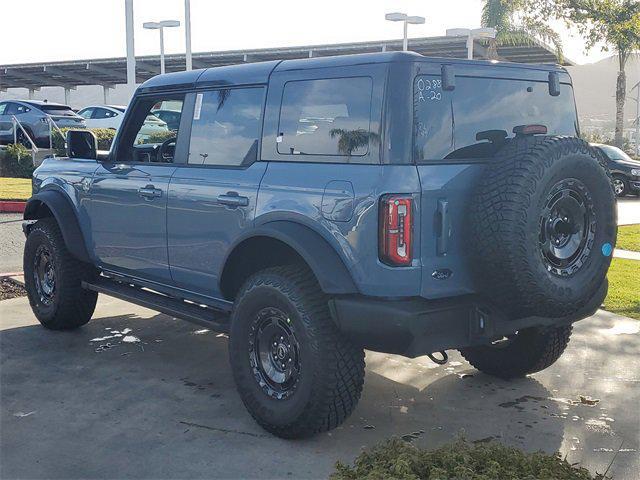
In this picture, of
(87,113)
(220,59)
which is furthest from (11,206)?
(220,59)

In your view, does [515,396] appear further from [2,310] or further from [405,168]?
[2,310]

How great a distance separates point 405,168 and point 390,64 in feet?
1.89

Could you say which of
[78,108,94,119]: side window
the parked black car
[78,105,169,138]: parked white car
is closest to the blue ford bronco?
the parked black car

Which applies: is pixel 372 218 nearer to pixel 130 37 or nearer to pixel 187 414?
pixel 187 414

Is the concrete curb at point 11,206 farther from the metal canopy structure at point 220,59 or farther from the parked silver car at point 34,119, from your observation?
the metal canopy structure at point 220,59

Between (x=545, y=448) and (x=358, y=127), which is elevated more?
(x=358, y=127)

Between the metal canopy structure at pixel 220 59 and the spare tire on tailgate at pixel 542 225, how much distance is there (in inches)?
1057

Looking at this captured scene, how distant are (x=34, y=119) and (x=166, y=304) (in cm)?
1846

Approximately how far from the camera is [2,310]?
7.29m

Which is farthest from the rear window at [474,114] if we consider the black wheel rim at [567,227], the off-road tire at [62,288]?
the off-road tire at [62,288]

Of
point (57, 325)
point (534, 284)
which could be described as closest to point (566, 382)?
point (534, 284)

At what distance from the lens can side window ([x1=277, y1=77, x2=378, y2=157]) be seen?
4.20 meters

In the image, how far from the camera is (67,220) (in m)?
6.27

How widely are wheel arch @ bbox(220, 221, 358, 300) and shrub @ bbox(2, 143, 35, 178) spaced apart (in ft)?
53.7
